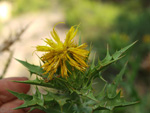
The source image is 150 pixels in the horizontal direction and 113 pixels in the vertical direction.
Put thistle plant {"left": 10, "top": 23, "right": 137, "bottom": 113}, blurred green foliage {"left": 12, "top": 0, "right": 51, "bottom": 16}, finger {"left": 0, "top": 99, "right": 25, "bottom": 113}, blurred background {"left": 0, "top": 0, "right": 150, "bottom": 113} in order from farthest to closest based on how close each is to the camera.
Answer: blurred green foliage {"left": 12, "top": 0, "right": 51, "bottom": 16}, blurred background {"left": 0, "top": 0, "right": 150, "bottom": 113}, finger {"left": 0, "top": 99, "right": 25, "bottom": 113}, thistle plant {"left": 10, "top": 23, "right": 137, "bottom": 113}

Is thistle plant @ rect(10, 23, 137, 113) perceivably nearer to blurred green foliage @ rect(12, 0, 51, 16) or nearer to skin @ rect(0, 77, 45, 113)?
skin @ rect(0, 77, 45, 113)

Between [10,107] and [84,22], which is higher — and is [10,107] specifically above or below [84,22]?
below

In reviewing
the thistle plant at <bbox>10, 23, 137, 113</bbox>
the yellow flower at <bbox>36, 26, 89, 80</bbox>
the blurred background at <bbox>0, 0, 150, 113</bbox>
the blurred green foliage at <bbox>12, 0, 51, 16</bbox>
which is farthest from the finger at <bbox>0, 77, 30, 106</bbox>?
the blurred green foliage at <bbox>12, 0, 51, 16</bbox>

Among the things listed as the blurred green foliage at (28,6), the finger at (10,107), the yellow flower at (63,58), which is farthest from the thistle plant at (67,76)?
the blurred green foliage at (28,6)

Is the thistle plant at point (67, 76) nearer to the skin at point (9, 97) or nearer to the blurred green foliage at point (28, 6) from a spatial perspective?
the skin at point (9, 97)

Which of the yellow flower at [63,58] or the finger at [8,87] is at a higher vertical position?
the yellow flower at [63,58]

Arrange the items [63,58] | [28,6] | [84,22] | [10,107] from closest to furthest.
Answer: [63,58], [10,107], [84,22], [28,6]

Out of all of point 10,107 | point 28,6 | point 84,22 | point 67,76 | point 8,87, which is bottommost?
point 10,107

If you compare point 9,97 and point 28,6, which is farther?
point 28,6

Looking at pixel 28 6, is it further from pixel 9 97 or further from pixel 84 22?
pixel 9 97

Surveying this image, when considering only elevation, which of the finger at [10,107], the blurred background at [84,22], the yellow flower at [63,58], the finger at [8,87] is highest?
the blurred background at [84,22]

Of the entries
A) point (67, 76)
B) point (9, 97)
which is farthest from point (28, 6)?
point (67, 76)

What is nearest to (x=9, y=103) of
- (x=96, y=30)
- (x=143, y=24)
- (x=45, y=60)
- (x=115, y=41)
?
(x=45, y=60)
